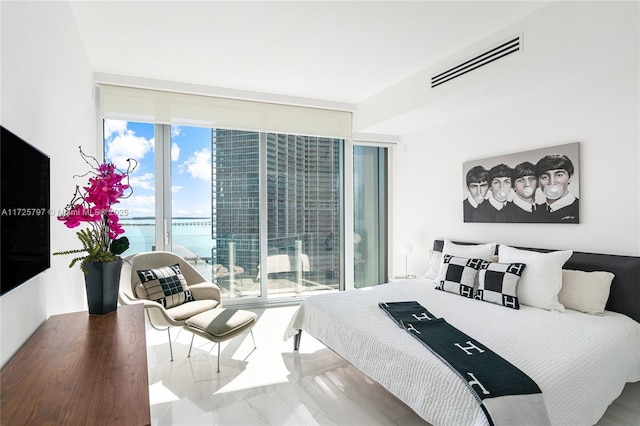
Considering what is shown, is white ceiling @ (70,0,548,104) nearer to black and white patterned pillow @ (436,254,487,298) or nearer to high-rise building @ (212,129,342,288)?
high-rise building @ (212,129,342,288)

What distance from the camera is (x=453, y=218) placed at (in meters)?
4.23

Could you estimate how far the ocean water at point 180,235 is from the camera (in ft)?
13.4

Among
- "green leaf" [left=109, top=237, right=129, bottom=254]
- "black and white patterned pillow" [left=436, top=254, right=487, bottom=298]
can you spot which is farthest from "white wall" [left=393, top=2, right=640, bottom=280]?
"green leaf" [left=109, top=237, right=129, bottom=254]

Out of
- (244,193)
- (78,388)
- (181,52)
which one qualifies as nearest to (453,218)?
(244,193)

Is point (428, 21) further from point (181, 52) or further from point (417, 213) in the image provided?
point (417, 213)

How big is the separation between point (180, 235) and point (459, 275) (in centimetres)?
315

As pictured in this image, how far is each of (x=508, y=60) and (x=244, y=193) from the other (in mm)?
3204

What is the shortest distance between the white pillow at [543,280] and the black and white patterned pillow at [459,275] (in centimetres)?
42

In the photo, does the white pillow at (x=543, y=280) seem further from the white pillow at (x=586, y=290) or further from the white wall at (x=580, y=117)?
the white wall at (x=580, y=117)

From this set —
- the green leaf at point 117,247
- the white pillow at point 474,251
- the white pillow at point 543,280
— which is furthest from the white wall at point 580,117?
the green leaf at point 117,247

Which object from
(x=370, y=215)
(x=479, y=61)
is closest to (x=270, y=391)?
(x=479, y=61)

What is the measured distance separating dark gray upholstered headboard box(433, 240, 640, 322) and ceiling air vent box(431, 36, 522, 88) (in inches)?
68.3

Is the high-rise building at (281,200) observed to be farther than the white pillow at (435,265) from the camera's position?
Yes

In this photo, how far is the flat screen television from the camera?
125 centimetres
